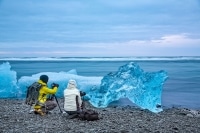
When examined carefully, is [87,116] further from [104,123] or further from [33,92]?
[33,92]

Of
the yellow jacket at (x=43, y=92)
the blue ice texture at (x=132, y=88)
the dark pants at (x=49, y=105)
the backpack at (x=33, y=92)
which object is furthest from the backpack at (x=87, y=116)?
the blue ice texture at (x=132, y=88)

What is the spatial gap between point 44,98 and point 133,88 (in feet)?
10.8

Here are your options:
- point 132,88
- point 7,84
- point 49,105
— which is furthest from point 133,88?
point 7,84

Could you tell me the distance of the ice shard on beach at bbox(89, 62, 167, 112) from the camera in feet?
37.6

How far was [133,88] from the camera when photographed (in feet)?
38.2

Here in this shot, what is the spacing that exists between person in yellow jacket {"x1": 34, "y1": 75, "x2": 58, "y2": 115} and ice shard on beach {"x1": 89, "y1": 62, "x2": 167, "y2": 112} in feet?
8.45

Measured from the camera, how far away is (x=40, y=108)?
9688 mm

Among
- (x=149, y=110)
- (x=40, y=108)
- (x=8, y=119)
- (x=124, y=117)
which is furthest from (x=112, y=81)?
(x=8, y=119)

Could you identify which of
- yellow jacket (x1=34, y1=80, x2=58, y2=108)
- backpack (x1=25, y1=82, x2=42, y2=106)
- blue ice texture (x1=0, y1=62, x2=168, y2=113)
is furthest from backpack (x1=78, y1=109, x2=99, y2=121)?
blue ice texture (x1=0, y1=62, x2=168, y2=113)

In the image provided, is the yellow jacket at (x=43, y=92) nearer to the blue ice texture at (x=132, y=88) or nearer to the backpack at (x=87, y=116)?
the backpack at (x=87, y=116)

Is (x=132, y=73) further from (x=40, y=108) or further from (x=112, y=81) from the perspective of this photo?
(x=40, y=108)

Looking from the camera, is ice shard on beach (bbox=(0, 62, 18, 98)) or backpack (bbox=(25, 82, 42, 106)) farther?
ice shard on beach (bbox=(0, 62, 18, 98))

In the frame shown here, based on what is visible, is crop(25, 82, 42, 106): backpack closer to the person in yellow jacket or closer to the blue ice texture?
the person in yellow jacket

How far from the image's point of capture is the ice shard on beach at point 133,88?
1145cm
